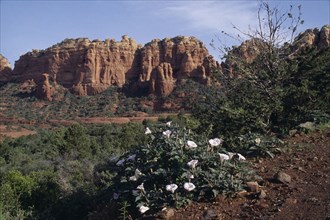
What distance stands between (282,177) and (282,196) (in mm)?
414

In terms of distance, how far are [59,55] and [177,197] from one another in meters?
88.4

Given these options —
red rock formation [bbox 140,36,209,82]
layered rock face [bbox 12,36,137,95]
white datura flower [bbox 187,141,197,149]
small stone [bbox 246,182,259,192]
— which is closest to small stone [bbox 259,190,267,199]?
small stone [bbox 246,182,259,192]

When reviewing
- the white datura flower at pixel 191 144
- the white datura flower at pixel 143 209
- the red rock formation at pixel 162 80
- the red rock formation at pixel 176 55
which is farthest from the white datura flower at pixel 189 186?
the red rock formation at pixel 176 55

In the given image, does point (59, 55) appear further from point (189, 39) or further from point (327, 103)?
point (327, 103)

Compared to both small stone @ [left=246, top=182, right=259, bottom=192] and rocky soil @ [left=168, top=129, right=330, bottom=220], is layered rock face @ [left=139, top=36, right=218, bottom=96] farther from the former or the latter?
small stone @ [left=246, top=182, right=259, bottom=192]

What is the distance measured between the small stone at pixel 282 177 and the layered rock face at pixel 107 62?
72999 mm

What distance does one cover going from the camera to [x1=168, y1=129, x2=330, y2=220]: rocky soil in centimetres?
506

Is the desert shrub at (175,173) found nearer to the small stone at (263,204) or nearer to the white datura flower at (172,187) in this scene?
the white datura flower at (172,187)

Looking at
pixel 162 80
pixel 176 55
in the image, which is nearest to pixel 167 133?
pixel 162 80

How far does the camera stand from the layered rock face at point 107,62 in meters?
82.2

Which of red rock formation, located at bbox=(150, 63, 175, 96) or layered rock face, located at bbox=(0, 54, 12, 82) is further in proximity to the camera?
layered rock face, located at bbox=(0, 54, 12, 82)

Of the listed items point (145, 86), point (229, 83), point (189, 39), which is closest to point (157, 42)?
point (189, 39)

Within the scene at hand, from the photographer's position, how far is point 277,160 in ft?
21.8

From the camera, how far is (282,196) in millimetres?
5461
